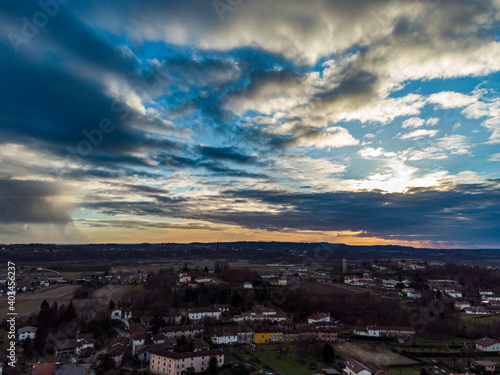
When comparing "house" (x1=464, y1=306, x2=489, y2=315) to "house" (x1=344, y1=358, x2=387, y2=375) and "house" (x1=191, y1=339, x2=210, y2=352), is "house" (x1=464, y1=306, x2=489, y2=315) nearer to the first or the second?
"house" (x1=344, y1=358, x2=387, y2=375)

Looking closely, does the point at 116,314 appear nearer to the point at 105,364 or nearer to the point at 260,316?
the point at 260,316

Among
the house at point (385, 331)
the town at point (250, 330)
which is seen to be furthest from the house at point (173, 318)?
the house at point (385, 331)

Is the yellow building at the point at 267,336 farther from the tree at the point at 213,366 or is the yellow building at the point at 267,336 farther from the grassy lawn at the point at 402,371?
the grassy lawn at the point at 402,371

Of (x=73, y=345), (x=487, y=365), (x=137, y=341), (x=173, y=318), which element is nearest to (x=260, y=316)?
(x=173, y=318)

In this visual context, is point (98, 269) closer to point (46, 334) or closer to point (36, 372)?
point (46, 334)

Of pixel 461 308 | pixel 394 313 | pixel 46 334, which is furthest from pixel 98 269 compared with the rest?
pixel 461 308
